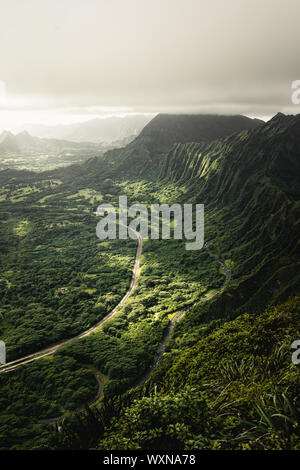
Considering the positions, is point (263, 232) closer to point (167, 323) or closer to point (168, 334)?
point (167, 323)

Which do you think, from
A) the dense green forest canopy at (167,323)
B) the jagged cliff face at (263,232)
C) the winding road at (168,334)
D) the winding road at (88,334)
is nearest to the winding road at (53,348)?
the winding road at (88,334)

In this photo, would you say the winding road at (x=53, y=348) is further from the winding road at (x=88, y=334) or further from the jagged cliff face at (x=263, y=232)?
the jagged cliff face at (x=263, y=232)

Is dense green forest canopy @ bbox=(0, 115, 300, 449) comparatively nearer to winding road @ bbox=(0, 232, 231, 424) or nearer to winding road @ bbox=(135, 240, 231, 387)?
winding road @ bbox=(135, 240, 231, 387)

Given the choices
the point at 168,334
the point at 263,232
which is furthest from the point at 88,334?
the point at 263,232

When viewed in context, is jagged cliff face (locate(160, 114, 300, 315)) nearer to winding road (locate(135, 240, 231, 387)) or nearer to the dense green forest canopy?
the dense green forest canopy

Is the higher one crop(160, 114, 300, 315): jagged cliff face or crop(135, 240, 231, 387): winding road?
crop(160, 114, 300, 315): jagged cliff face

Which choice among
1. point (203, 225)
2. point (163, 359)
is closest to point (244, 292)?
point (163, 359)

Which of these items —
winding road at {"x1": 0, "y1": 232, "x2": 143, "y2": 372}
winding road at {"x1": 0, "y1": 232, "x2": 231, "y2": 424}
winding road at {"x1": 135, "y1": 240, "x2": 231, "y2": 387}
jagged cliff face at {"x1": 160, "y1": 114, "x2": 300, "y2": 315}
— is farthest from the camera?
jagged cliff face at {"x1": 160, "y1": 114, "x2": 300, "y2": 315}

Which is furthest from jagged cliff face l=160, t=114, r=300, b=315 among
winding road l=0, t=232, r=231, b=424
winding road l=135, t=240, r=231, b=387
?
winding road l=0, t=232, r=231, b=424

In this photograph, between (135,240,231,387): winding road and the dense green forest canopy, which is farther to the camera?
(135,240,231,387): winding road

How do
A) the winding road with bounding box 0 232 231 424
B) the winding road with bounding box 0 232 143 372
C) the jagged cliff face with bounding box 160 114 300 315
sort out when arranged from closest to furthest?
1. the winding road with bounding box 0 232 231 424
2. the winding road with bounding box 0 232 143 372
3. the jagged cliff face with bounding box 160 114 300 315
